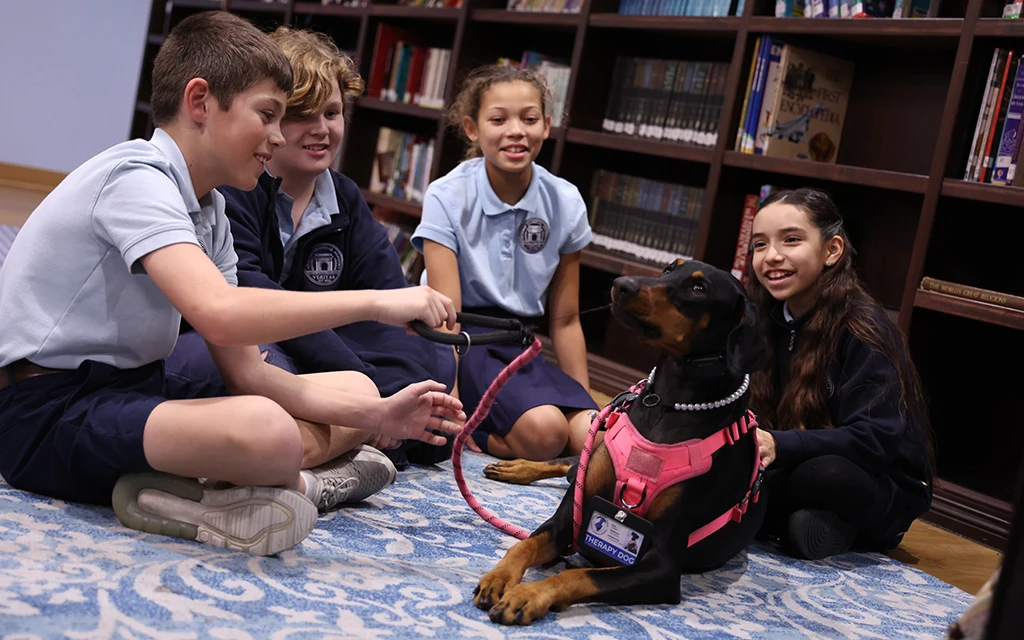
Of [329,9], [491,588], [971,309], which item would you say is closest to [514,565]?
[491,588]

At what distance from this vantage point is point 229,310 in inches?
53.5

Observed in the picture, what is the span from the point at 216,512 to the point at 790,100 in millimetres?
2497

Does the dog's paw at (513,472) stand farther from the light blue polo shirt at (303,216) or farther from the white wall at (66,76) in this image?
the white wall at (66,76)

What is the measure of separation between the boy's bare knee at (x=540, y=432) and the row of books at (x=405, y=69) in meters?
2.57

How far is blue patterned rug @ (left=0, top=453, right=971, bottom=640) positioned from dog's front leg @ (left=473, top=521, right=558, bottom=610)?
0.11 feet

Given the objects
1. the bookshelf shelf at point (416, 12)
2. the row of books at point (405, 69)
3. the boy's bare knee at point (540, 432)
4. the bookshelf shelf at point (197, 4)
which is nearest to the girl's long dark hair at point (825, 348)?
the boy's bare knee at point (540, 432)

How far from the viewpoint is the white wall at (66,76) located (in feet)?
20.8

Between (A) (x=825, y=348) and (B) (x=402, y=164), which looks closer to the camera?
(A) (x=825, y=348)

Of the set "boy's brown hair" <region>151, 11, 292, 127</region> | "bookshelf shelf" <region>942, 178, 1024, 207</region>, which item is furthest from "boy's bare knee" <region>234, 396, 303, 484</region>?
"bookshelf shelf" <region>942, 178, 1024, 207</region>

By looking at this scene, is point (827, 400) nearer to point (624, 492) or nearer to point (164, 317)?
point (624, 492)

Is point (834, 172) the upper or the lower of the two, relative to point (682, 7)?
lower

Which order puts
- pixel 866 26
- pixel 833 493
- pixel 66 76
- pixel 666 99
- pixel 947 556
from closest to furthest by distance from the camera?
pixel 833 493
pixel 947 556
pixel 866 26
pixel 666 99
pixel 66 76

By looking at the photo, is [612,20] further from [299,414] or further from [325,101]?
[299,414]

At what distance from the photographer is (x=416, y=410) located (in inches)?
65.8
